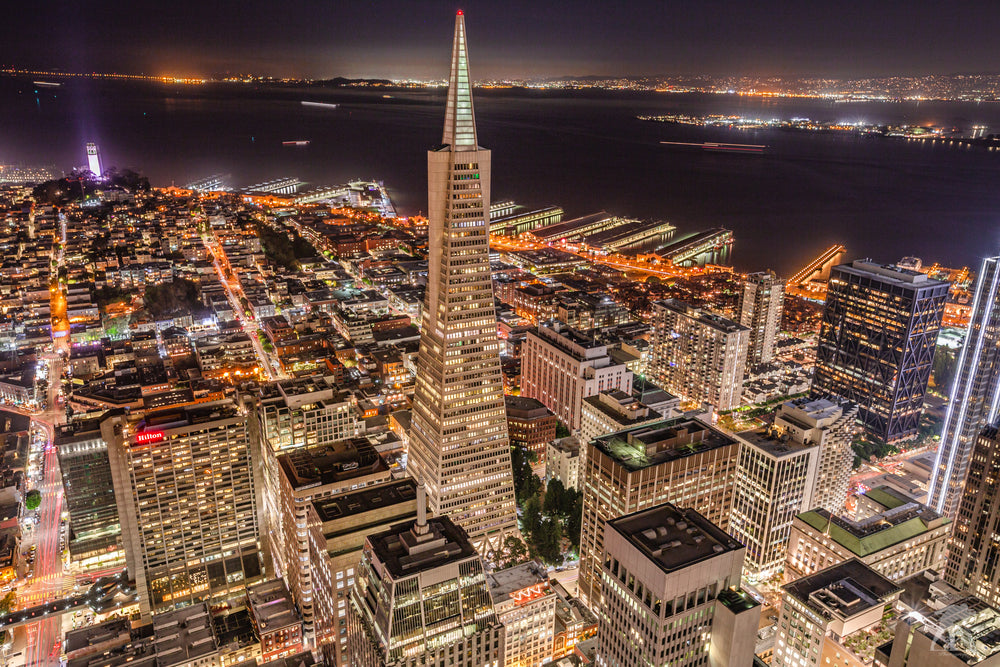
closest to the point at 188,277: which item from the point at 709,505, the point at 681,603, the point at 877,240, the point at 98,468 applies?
the point at 98,468

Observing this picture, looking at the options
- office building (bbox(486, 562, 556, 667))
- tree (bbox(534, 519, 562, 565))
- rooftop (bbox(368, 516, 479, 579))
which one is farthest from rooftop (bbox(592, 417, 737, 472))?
rooftop (bbox(368, 516, 479, 579))

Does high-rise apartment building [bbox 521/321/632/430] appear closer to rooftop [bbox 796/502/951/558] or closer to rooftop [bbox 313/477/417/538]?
rooftop [bbox 796/502/951/558]

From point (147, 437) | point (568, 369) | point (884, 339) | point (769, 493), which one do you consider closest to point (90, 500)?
point (147, 437)

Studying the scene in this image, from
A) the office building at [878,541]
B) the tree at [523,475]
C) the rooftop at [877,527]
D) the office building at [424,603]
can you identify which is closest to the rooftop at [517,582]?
the office building at [424,603]

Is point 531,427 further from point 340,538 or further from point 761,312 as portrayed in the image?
point 761,312

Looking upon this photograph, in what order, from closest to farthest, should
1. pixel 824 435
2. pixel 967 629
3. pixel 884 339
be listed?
1. pixel 967 629
2. pixel 824 435
3. pixel 884 339

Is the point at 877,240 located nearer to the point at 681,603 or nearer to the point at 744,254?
the point at 744,254
